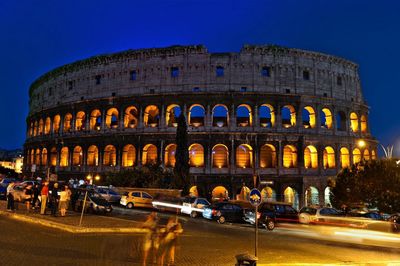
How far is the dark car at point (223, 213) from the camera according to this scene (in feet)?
69.0

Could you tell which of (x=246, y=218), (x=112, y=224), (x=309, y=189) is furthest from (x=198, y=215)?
(x=309, y=189)

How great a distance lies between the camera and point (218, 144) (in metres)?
36.0

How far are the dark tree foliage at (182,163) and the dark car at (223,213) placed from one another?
8.68m

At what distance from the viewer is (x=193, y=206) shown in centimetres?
2308

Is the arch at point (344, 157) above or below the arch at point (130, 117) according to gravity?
below

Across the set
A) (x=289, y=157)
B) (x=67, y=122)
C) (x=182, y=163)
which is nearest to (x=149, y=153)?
(x=182, y=163)

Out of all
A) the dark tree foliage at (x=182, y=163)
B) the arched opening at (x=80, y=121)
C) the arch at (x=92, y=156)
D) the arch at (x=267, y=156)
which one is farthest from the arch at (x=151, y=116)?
the arch at (x=267, y=156)

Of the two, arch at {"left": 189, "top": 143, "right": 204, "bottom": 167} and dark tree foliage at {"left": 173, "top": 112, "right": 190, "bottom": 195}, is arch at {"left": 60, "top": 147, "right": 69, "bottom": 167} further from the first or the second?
dark tree foliage at {"left": 173, "top": 112, "right": 190, "bottom": 195}

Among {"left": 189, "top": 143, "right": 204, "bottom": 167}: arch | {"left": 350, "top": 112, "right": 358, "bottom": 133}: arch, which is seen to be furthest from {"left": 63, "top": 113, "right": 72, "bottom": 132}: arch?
{"left": 350, "top": 112, "right": 358, "bottom": 133}: arch

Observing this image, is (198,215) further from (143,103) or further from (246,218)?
(143,103)

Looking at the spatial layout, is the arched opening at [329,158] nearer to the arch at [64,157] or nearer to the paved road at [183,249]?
the paved road at [183,249]

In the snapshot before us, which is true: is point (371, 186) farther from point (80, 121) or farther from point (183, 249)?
point (80, 121)

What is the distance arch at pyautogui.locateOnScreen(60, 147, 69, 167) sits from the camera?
143 feet

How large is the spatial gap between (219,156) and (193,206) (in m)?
14.2
